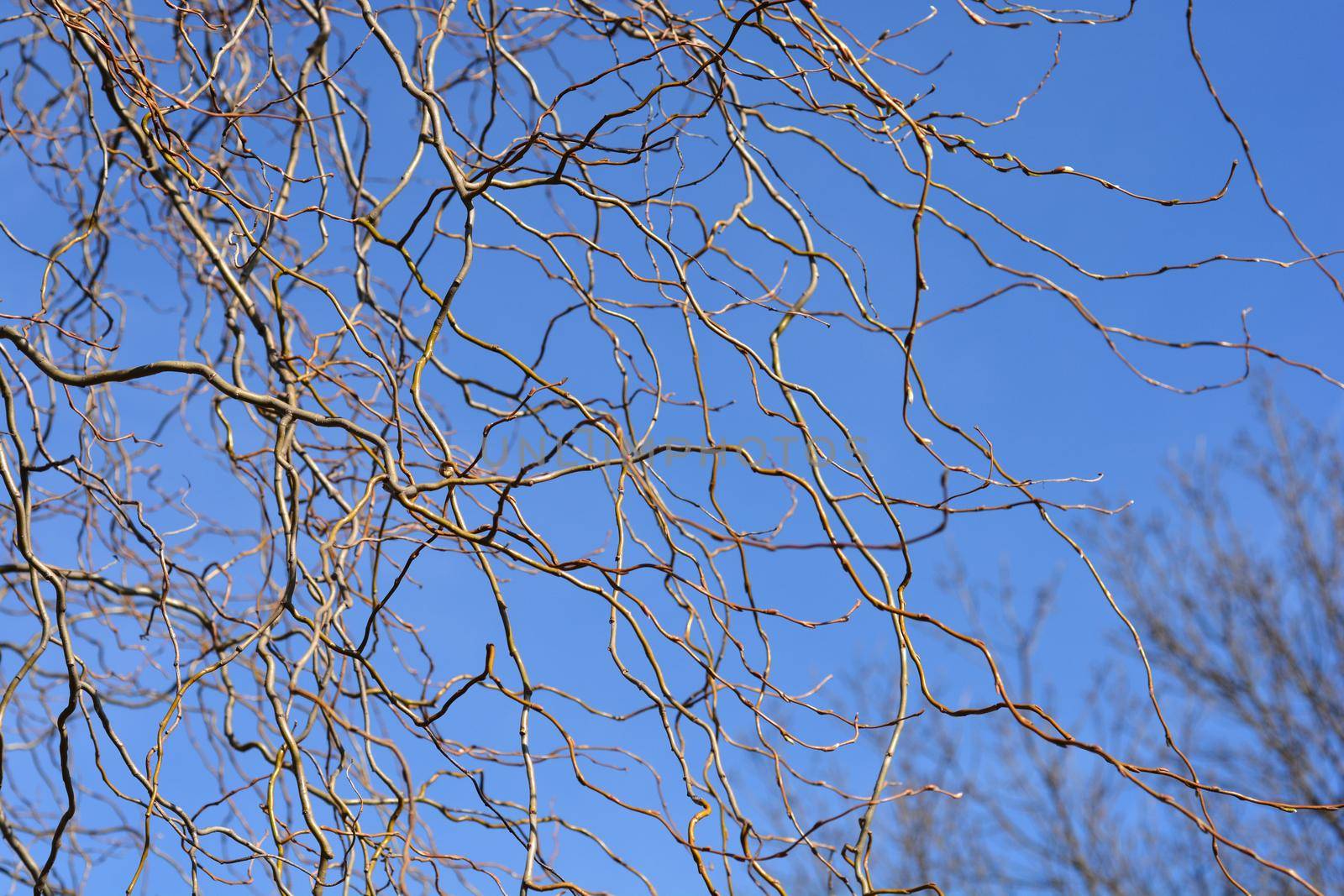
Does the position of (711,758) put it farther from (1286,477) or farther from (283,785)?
(1286,477)

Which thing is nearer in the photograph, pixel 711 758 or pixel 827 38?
pixel 711 758

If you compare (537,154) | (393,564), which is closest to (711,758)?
(393,564)

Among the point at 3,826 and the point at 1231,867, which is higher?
the point at 1231,867

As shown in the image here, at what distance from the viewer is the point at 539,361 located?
1.45 metres

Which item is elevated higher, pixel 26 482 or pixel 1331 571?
pixel 1331 571

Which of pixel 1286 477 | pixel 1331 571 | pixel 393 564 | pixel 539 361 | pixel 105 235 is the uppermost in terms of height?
pixel 1286 477

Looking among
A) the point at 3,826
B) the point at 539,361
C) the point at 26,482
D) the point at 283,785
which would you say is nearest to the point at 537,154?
the point at 539,361

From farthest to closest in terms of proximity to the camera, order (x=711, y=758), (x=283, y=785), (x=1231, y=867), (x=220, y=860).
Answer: (x=1231, y=867) < (x=283, y=785) < (x=220, y=860) < (x=711, y=758)

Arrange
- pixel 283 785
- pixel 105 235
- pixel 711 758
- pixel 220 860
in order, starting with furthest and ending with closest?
pixel 105 235
pixel 283 785
pixel 220 860
pixel 711 758

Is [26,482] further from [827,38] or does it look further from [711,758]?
[827,38]

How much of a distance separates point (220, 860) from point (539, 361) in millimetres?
678

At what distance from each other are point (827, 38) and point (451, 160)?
44cm

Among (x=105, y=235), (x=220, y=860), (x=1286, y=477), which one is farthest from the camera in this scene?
(x=1286, y=477)

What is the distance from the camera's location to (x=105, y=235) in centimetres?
174
